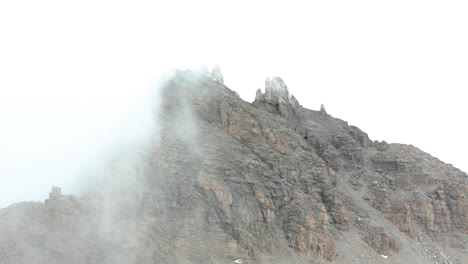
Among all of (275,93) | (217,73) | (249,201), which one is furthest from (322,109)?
(249,201)

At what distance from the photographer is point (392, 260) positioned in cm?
8719

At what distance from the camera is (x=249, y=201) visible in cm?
8444

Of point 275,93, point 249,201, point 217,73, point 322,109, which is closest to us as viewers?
point 249,201

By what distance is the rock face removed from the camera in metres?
65.9

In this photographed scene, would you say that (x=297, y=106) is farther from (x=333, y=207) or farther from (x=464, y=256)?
(x=464, y=256)

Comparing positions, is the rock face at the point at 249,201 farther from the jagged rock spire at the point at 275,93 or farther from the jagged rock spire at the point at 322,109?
the jagged rock spire at the point at 322,109

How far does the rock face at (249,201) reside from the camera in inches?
2594

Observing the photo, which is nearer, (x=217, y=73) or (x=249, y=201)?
(x=249, y=201)

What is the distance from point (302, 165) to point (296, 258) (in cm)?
2941

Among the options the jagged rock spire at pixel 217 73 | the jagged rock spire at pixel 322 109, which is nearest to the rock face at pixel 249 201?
the jagged rock spire at pixel 322 109

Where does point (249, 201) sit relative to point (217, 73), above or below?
below

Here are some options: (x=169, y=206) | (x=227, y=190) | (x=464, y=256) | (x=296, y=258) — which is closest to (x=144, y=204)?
(x=169, y=206)

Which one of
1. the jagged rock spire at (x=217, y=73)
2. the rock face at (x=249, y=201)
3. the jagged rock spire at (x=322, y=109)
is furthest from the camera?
the jagged rock spire at (x=322, y=109)

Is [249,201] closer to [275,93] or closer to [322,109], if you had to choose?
[275,93]
